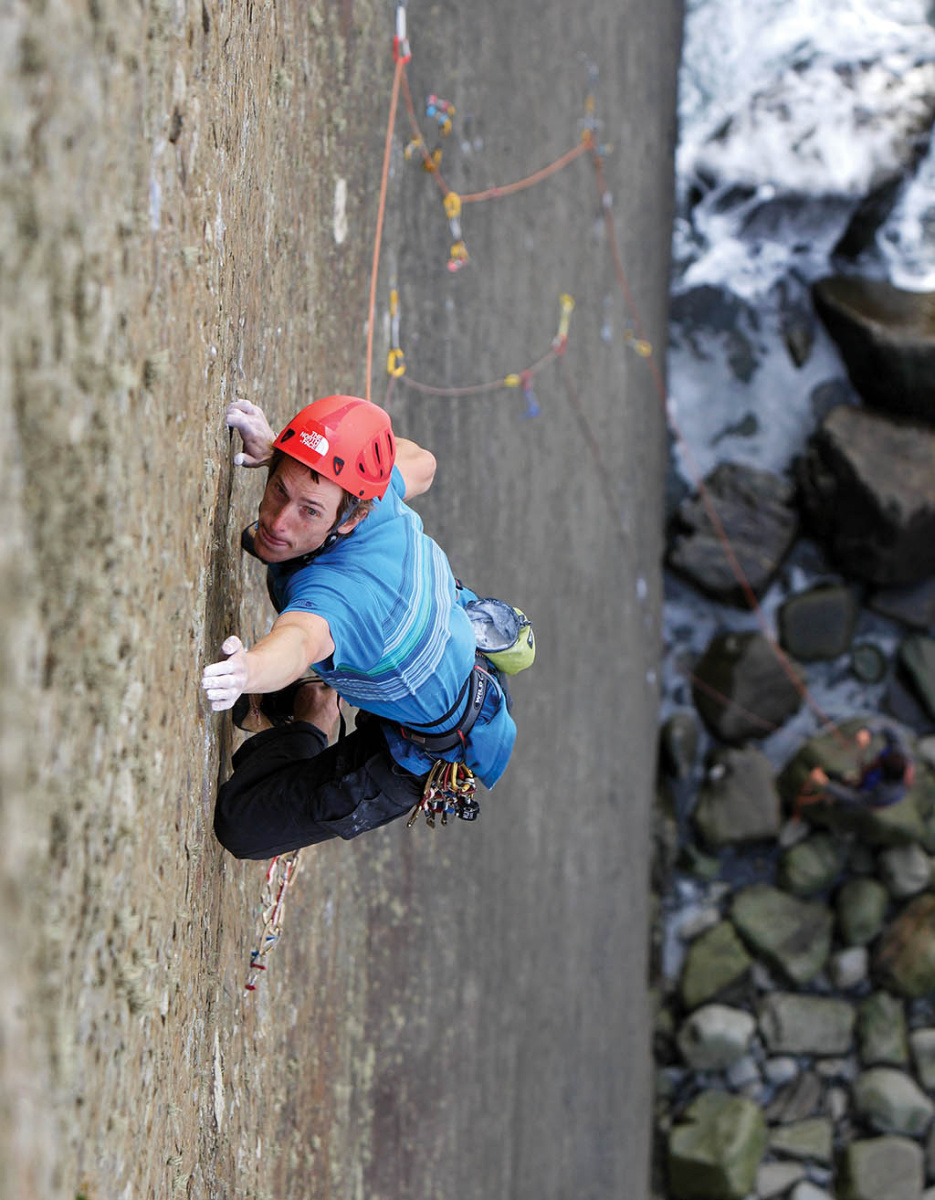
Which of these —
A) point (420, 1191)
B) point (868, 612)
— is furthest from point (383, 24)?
point (868, 612)

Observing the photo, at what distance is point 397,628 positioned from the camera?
2.16 m

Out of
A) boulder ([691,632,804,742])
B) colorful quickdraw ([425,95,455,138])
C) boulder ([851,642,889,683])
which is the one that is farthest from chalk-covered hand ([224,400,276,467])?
boulder ([851,642,889,683])

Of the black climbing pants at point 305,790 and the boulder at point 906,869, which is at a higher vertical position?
the black climbing pants at point 305,790

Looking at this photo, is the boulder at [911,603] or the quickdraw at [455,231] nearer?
the quickdraw at [455,231]

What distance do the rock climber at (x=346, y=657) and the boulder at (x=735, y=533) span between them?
5.90 metres

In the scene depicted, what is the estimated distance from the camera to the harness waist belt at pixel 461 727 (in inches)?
96.5

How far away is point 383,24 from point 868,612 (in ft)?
20.0

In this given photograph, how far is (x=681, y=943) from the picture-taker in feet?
27.2

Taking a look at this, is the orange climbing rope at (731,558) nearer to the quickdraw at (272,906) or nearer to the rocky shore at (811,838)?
the rocky shore at (811,838)

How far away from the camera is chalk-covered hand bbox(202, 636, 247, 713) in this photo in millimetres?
1702

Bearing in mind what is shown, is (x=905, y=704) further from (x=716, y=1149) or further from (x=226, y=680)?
(x=226, y=680)

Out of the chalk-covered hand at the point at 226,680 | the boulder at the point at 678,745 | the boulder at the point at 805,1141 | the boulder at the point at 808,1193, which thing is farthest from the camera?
the boulder at the point at 678,745

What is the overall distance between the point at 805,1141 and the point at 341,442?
7.37 m

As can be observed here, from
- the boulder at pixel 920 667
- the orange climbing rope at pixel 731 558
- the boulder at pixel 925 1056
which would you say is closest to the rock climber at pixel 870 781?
the orange climbing rope at pixel 731 558
